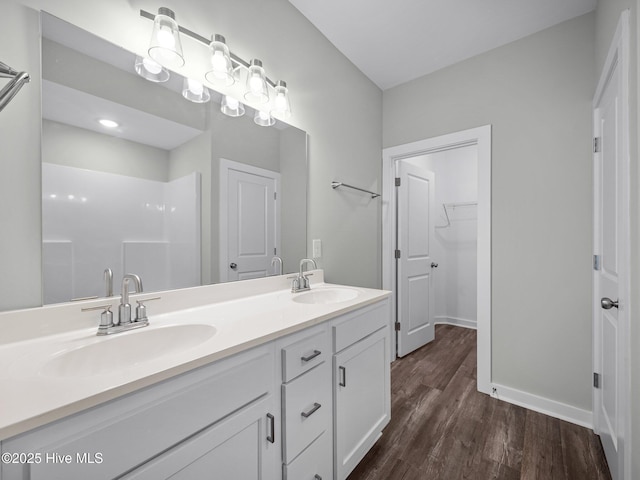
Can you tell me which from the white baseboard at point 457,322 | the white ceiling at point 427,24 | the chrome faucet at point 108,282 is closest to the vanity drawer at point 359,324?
the chrome faucet at point 108,282

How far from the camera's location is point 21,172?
86 centimetres

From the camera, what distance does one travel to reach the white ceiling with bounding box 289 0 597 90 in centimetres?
173

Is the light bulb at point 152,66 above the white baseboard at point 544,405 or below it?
above

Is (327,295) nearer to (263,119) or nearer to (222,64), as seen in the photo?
(263,119)

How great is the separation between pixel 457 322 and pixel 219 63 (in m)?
3.85

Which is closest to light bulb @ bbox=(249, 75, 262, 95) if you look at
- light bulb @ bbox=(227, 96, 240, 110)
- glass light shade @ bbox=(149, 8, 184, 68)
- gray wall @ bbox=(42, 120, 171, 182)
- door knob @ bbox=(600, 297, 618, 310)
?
light bulb @ bbox=(227, 96, 240, 110)

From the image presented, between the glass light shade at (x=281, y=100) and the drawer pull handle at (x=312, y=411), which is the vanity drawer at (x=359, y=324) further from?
the glass light shade at (x=281, y=100)

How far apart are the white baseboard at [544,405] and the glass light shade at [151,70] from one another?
2.73 m

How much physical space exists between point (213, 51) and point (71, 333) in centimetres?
123

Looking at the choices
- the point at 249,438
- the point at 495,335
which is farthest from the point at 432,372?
the point at 249,438

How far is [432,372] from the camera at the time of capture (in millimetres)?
2393

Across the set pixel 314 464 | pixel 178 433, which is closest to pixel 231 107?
pixel 178 433

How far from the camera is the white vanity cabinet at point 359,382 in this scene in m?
1.21

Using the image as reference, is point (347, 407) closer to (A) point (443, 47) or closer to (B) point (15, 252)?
(B) point (15, 252)
